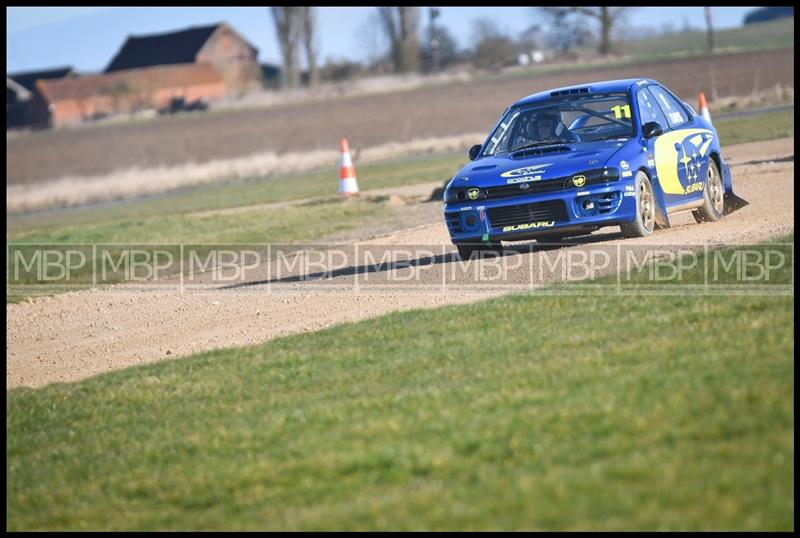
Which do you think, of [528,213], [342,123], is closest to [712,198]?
[528,213]

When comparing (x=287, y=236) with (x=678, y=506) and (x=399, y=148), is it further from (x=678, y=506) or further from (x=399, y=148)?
(x=399, y=148)

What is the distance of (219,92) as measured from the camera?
333 ft

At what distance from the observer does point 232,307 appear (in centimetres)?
1223

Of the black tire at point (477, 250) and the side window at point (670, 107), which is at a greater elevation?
the side window at point (670, 107)

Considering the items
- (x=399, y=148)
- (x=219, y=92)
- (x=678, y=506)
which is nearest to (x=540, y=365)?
(x=678, y=506)

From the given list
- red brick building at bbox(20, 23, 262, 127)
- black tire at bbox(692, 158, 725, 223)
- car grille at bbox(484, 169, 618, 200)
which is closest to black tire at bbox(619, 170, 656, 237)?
car grille at bbox(484, 169, 618, 200)

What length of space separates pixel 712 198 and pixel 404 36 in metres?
83.8

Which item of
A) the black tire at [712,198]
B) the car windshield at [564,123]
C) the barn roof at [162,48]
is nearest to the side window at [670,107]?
the black tire at [712,198]

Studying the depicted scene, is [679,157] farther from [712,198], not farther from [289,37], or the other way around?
[289,37]

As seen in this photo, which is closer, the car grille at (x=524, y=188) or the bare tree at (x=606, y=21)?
the car grille at (x=524, y=188)

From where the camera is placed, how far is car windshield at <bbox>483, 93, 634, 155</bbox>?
12875mm

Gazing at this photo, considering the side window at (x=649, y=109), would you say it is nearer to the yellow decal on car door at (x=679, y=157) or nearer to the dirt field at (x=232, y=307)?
the yellow decal on car door at (x=679, y=157)

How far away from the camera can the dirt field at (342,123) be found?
4694cm

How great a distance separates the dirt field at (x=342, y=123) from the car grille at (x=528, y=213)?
29.6m
